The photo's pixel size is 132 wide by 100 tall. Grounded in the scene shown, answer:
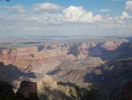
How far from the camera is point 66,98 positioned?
85.0 metres

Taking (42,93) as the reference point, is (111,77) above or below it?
below

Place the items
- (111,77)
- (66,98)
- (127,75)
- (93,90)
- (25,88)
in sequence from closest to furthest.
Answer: (93,90) → (25,88) → (66,98) → (127,75) → (111,77)

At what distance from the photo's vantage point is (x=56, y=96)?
90.3 m

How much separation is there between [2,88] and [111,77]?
16444cm

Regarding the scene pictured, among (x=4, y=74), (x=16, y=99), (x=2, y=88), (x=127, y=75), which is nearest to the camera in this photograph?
(x=16, y=99)

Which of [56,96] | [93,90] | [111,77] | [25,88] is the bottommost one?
[111,77]

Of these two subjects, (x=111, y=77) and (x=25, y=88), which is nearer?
(x=25, y=88)

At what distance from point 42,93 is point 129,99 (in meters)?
40.6

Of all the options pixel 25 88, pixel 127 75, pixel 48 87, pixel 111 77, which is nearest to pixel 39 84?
pixel 48 87

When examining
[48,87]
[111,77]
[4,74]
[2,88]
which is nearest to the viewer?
[2,88]

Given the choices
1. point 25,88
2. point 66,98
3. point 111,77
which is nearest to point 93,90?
point 25,88

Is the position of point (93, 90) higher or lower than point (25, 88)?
higher

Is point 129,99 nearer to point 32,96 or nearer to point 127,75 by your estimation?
point 32,96

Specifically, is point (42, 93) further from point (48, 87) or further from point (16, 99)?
point (16, 99)
